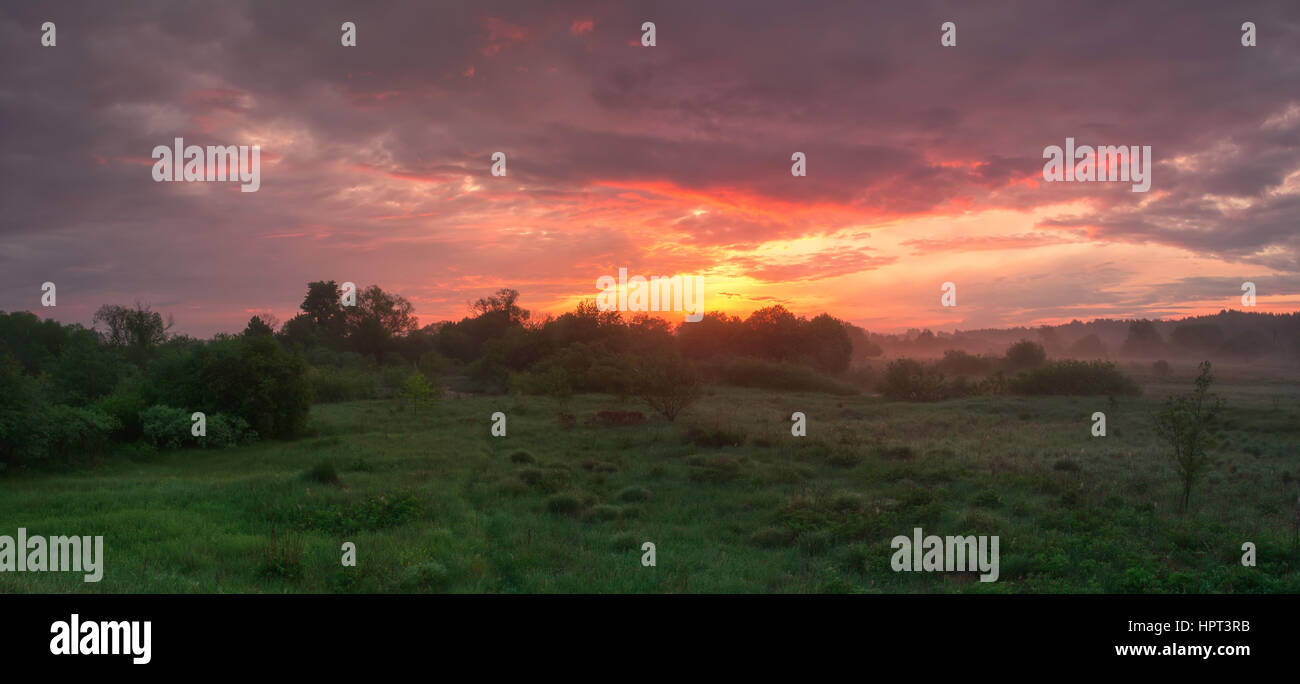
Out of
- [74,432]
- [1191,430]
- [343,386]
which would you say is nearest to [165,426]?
[74,432]

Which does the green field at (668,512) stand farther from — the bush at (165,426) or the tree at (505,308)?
the tree at (505,308)

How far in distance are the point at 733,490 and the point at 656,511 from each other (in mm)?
3374

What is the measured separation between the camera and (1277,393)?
1831 inches

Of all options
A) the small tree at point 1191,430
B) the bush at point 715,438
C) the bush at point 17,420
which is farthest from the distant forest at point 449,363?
the small tree at point 1191,430

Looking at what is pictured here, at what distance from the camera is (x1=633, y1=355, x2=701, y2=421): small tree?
33875 millimetres

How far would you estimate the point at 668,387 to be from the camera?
111 feet

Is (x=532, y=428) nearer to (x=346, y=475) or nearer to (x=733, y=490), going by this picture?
(x=346, y=475)

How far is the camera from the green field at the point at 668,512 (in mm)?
9906

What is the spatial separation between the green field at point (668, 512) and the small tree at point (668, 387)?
14.8 ft

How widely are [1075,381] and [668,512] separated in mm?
53353

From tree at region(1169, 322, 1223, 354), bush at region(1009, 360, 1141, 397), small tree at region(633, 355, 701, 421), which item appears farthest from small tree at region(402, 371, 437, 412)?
tree at region(1169, 322, 1223, 354)

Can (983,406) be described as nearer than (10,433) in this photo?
No
